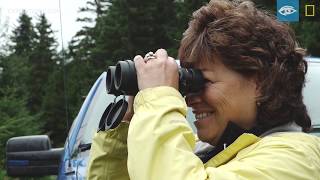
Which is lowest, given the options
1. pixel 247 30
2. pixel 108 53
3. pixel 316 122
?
pixel 108 53

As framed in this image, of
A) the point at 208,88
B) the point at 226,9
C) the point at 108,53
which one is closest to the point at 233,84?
the point at 208,88

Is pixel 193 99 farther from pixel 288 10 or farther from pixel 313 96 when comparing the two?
pixel 288 10

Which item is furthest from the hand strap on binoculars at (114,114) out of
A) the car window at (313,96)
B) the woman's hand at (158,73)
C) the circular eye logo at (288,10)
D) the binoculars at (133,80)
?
the circular eye logo at (288,10)

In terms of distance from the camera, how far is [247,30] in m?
1.76

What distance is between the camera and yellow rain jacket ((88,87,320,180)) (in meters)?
1.51

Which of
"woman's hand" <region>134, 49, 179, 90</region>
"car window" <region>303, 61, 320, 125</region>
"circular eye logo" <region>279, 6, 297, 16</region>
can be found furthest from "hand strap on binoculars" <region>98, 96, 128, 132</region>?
"circular eye logo" <region>279, 6, 297, 16</region>

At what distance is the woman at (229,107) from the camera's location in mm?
1531

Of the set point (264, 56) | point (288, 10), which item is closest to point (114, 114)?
point (264, 56)

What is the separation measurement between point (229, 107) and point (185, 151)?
261 millimetres

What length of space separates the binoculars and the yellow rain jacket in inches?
2.4

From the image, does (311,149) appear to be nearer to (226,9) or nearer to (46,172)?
(226,9)

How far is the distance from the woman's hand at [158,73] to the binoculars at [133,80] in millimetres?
28

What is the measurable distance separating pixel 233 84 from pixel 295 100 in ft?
0.56

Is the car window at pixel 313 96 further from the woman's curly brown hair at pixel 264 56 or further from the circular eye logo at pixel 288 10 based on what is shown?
the circular eye logo at pixel 288 10
